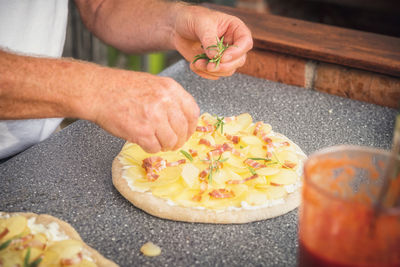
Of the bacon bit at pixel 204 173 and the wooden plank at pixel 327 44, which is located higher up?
the wooden plank at pixel 327 44

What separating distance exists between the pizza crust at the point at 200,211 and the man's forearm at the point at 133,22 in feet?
3.02

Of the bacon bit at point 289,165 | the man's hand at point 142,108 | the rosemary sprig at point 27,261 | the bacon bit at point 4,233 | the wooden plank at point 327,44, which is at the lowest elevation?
the bacon bit at point 289,165

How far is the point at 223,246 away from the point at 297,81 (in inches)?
45.1

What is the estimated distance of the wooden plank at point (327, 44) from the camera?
183cm

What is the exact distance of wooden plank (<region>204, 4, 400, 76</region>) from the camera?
1.83m

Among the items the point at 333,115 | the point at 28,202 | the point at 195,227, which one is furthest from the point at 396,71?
the point at 28,202

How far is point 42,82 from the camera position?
1180mm

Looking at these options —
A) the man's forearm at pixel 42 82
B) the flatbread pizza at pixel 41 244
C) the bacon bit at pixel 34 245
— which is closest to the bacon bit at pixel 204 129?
the man's forearm at pixel 42 82

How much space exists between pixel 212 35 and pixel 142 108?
0.63 m

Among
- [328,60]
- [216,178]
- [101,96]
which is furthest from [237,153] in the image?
[328,60]

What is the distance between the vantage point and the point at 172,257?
41.9 inches

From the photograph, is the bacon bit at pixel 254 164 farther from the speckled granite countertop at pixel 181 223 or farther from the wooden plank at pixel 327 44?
the wooden plank at pixel 327 44

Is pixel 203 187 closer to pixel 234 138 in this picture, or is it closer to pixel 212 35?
pixel 234 138

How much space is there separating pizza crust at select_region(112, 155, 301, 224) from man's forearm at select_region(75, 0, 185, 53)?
3.02 feet
